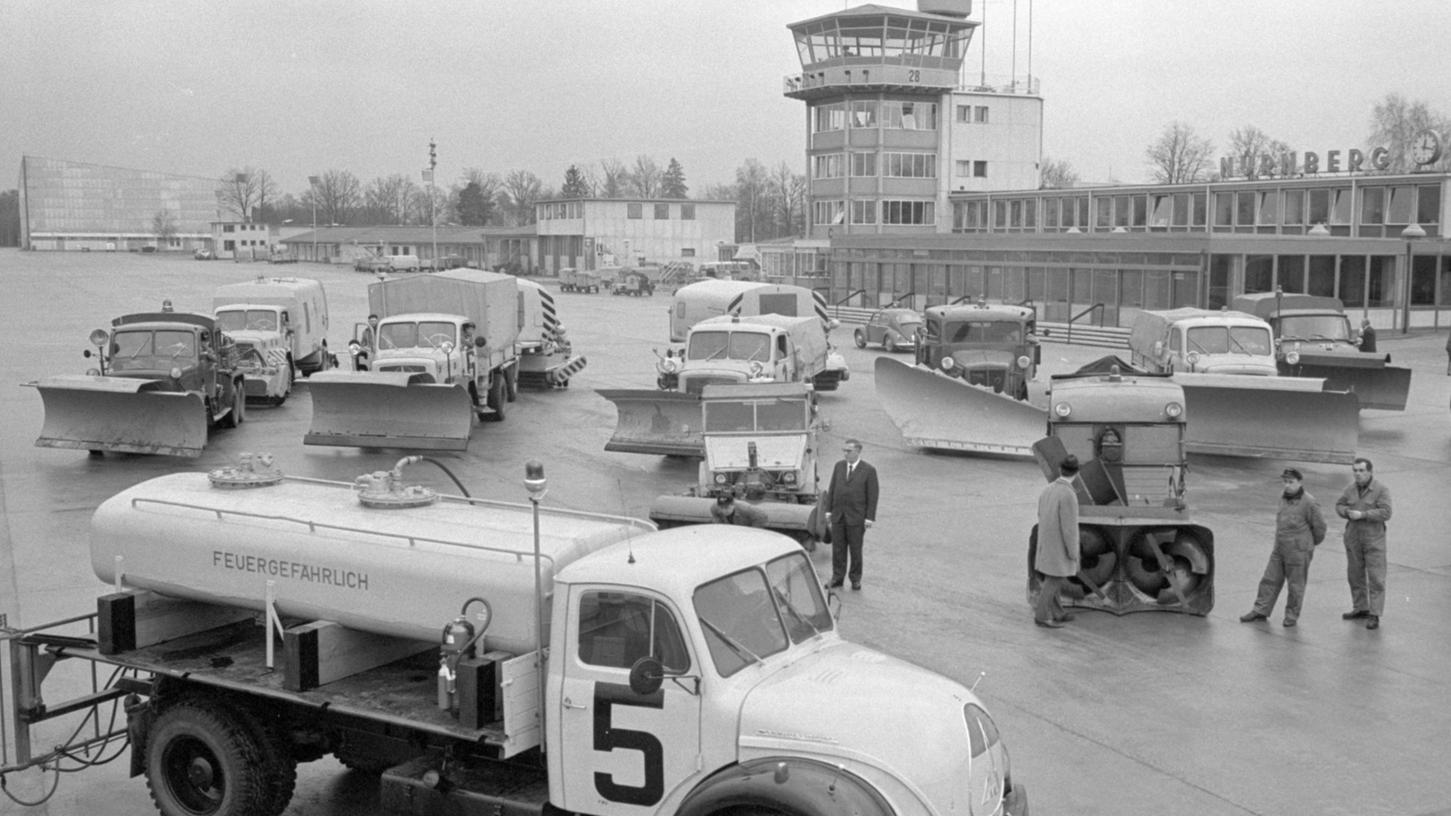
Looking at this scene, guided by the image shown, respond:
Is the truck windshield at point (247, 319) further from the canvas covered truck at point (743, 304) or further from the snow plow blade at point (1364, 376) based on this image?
the snow plow blade at point (1364, 376)

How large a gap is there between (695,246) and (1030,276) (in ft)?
199

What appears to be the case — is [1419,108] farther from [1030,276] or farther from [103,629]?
[103,629]

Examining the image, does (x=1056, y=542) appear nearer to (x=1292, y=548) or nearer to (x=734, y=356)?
(x=1292, y=548)

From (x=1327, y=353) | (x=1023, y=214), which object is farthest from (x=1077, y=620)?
(x=1023, y=214)

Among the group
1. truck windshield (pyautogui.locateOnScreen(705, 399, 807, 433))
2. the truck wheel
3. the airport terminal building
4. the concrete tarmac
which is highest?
the airport terminal building

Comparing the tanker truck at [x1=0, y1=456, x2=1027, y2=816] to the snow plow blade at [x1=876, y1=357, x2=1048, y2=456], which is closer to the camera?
the tanker truck at [x1=0, y1=456, x2=1027, y2=816]

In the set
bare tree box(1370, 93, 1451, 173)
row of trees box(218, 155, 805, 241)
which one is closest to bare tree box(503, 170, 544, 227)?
row of trees box(218, 155, 805, 241)

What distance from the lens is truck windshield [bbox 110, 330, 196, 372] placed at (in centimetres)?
2422

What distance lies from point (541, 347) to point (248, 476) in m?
24.2

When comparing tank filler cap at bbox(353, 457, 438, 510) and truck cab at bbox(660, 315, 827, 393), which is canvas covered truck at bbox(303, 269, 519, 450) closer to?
truck cab at bbox(660, 315, 827, 393)

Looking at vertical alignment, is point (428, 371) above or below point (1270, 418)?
above

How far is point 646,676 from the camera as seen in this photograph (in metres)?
6.64

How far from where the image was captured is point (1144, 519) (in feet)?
44.9

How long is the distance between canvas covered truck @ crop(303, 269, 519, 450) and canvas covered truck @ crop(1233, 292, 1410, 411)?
50.8 feet
